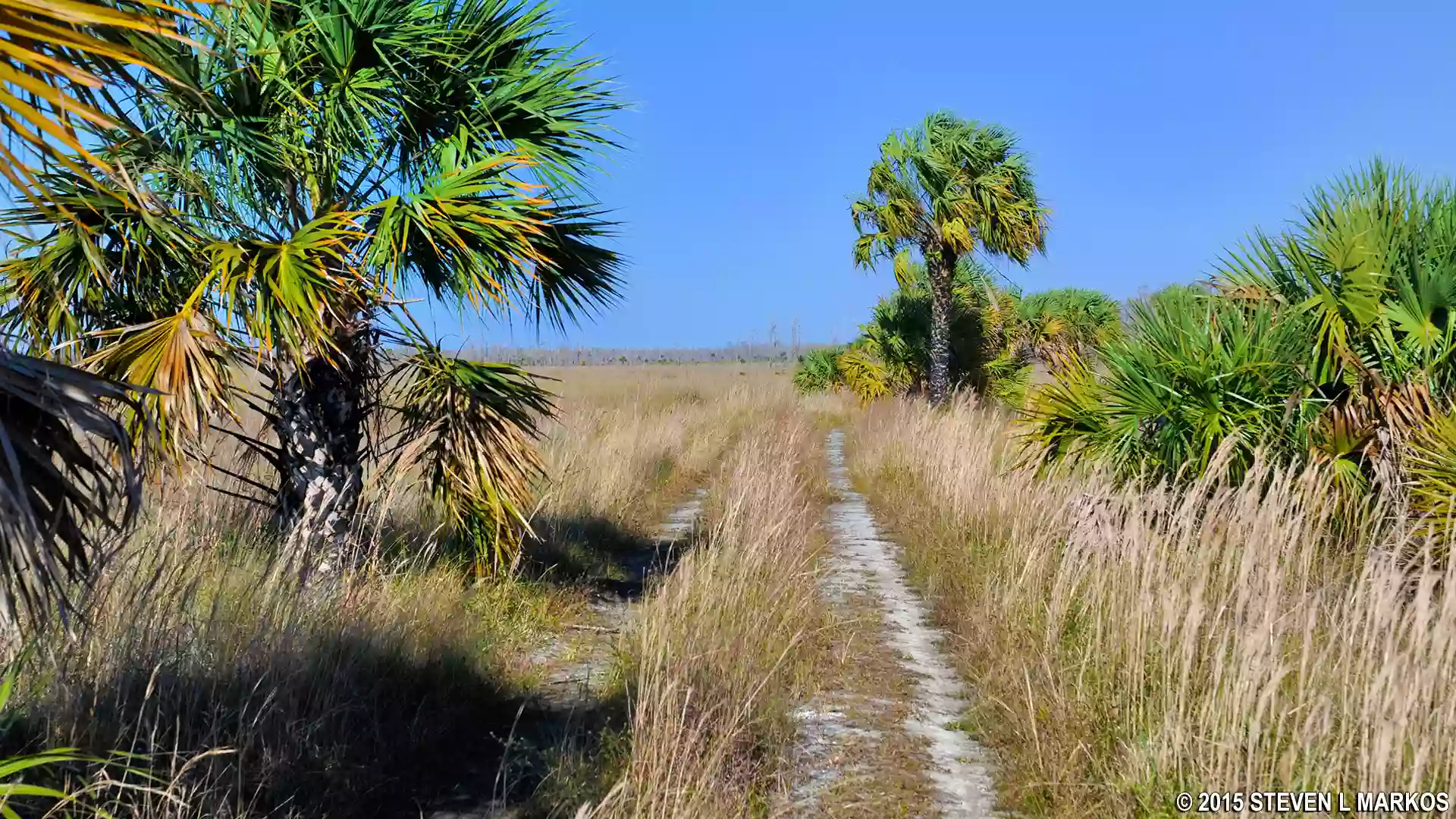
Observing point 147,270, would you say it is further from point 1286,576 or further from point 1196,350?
point 1196,350

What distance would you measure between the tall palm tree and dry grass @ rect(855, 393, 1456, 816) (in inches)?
114

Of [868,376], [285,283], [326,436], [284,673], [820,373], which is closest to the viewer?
[284,673]

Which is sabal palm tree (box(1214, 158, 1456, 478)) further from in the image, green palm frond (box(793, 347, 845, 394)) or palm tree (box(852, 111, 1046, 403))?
green palm frond (box(793, 347, 845, 394))

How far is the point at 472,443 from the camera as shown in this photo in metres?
5.43

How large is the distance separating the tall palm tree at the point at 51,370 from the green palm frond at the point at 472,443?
3.17m

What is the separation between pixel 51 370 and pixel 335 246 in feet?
10.3

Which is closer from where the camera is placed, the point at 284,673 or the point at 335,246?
the point at 284,673

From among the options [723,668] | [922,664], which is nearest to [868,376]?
[922,664]

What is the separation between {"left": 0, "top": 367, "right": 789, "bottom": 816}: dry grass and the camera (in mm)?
3119

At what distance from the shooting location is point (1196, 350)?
5930 millimetres

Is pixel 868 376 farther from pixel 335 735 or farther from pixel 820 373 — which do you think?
pixel 335 735

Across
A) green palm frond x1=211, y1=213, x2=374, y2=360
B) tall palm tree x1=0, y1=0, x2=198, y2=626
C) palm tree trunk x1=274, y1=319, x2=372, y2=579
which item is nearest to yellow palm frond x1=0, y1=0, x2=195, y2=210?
tall palm tree x1=0, y1=0, x2=198, y2=626

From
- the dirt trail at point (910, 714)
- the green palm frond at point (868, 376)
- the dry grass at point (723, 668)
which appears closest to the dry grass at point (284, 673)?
the dry grass at point (723, 668)

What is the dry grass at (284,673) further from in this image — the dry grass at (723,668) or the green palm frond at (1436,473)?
the green palm frond at (1436,473)
